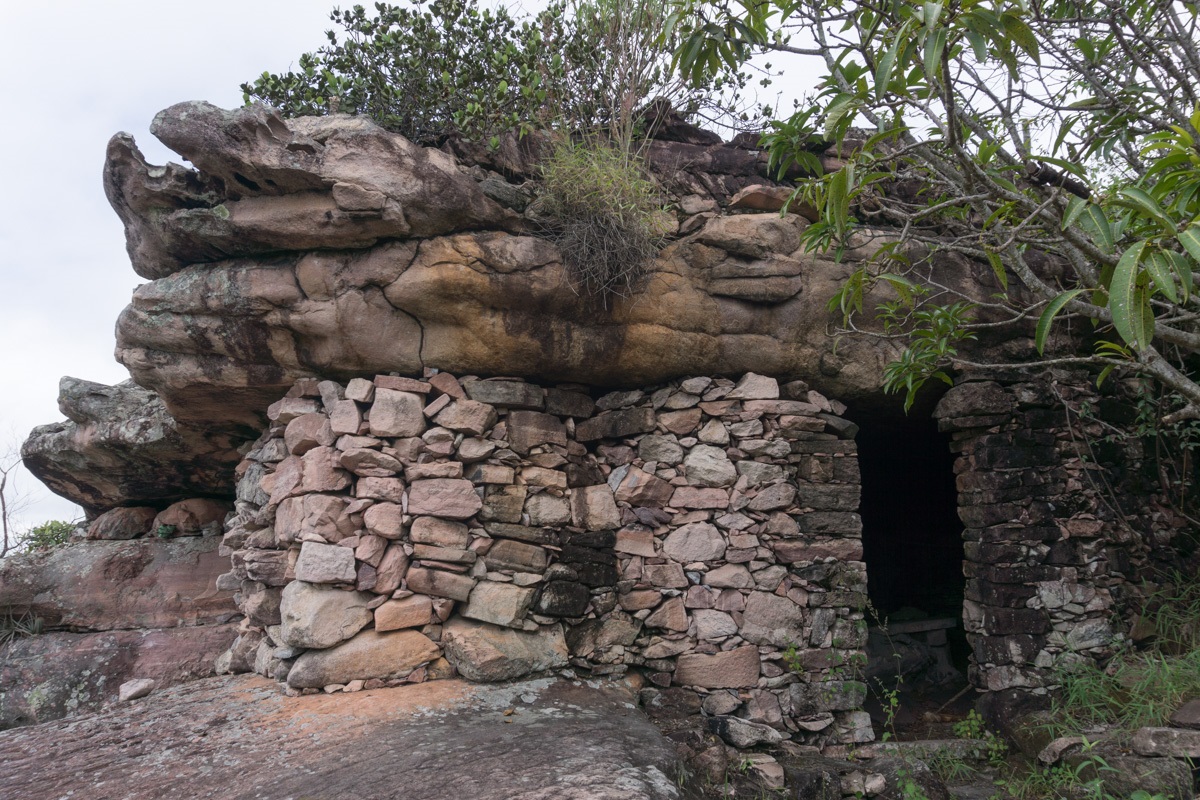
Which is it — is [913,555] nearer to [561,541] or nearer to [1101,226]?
[561,541]

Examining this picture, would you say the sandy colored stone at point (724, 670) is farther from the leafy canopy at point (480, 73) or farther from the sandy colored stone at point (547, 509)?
the leafy canopy at point (480, 73)

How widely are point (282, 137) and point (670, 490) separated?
276 cm

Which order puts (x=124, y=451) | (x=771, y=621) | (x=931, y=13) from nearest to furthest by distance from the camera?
(x=931, y=13) < (x=771, y=621) < (x=124, y=451)

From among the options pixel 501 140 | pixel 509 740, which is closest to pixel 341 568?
pixel 509 740

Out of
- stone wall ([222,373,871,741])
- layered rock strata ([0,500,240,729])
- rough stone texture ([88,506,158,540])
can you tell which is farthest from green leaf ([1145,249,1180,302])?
rough stone texture ([88,506,158,540])

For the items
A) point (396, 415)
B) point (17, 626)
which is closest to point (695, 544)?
point (396, 415)

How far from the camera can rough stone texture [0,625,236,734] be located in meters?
4.47

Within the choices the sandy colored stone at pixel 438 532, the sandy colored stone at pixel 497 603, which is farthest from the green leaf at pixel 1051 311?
the sandy colored stone at pixel 438 532

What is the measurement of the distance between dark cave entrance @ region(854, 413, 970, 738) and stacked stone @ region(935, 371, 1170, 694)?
92 cm

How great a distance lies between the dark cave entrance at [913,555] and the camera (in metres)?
5.78

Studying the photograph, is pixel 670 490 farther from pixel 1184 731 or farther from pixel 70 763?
pixel 70 763

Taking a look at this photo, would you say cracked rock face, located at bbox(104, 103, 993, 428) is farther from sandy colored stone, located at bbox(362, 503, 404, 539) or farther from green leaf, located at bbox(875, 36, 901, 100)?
green leaf, located at bbox(875, 36, 901, 100)

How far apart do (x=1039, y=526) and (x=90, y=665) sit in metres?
5.59

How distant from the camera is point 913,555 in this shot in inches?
288
